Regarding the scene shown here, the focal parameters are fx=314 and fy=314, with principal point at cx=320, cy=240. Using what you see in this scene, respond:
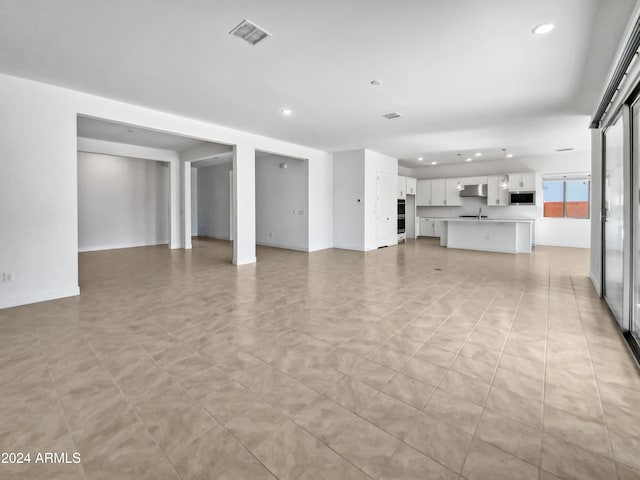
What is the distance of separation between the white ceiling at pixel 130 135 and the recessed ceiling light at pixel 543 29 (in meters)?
5.74

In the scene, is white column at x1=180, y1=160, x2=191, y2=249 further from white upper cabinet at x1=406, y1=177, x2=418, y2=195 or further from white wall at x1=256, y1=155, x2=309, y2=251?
white upper cabinet at x1=406, y1=177, x2=418, y2=195

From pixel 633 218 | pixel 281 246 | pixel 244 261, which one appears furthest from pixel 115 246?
pixel 633 218

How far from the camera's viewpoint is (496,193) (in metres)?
10.3

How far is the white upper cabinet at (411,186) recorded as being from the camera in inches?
449

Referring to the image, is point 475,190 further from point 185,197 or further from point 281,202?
point 185,197

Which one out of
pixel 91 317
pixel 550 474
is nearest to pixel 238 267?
pixel 91 317

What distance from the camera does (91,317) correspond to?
356 centimetres

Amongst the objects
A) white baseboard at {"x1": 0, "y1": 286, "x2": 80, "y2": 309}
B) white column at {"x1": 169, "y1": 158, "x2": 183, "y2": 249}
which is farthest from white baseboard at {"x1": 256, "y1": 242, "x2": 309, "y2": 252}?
white baseboard at {"x1": 0, "y1": 286, "x2": 80, "y2": 309}

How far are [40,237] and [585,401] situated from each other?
19.2 ft

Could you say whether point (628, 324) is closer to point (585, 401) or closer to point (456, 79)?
point (585, 401)

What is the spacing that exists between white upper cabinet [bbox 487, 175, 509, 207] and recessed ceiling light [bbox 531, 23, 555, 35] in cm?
815

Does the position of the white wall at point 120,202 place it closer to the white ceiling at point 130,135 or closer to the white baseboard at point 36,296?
the white ceiling at point 130,135

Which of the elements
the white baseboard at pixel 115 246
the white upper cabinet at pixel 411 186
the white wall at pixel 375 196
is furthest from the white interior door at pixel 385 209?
the white baseboard at pixel 115 246

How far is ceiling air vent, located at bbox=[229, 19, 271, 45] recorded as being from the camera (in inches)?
109
